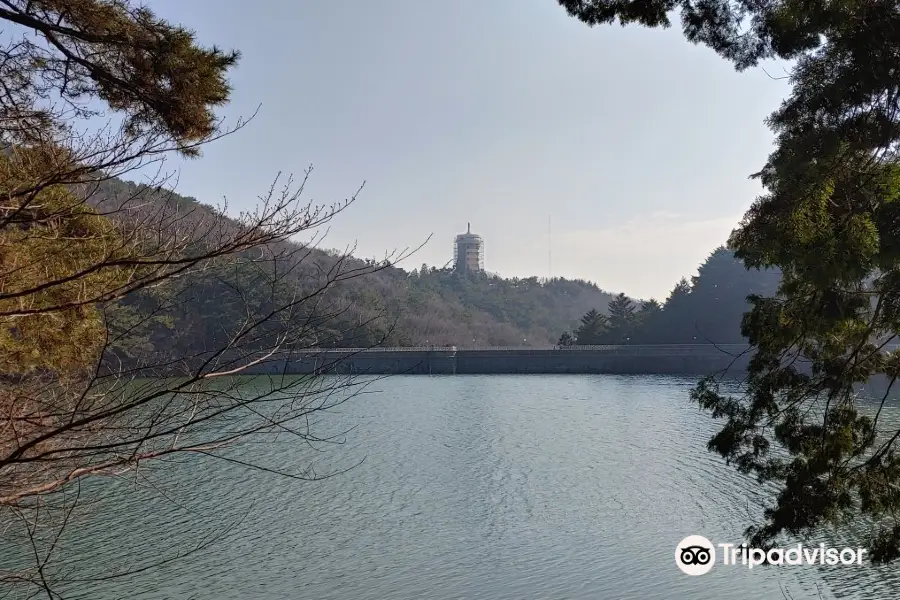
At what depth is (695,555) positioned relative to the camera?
23.7 ft

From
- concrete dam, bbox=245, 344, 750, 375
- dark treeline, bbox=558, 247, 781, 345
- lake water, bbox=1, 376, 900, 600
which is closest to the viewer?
lake water, bbox=1, 376, 900, 600

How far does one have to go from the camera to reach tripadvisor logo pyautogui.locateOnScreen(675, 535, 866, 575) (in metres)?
6.91

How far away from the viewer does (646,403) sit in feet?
69.2

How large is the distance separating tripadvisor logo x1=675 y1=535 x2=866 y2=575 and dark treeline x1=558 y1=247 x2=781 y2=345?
30342mm

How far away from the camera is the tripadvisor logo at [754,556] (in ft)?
22.7

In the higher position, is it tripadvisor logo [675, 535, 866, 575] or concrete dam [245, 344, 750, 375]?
concrete dam [245, 344, 750, 375]

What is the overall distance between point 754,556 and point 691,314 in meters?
32.3

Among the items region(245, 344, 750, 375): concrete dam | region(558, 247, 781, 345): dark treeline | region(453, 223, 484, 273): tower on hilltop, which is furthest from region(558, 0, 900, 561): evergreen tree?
region(453, 223, 484, 273): tower on hilltop

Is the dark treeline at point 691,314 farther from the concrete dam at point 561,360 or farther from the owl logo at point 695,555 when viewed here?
the owl logo at point 695,555

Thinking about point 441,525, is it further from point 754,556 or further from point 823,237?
point 823,237

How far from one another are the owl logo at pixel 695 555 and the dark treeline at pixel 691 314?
99.4 feet

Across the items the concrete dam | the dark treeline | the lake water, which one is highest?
the dark treeline

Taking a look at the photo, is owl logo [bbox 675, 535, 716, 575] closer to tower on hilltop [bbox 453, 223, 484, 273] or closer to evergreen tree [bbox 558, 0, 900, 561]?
evergreen tree [bbox 558, 0, 900, 561]

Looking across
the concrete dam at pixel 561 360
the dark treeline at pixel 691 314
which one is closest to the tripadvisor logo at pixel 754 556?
the concrete dam at pixel 561 360
